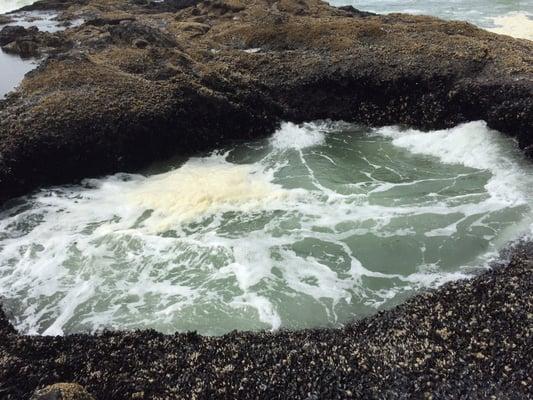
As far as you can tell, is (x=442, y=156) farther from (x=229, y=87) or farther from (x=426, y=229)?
(x=229, y=87)

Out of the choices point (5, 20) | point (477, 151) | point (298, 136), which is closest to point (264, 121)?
point (298, 136)

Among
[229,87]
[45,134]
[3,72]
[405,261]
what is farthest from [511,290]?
[3,72]

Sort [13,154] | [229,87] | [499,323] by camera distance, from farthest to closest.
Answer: [229,87], [13,154], [499,323]

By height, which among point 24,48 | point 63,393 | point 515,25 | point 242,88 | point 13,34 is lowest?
point 63,393

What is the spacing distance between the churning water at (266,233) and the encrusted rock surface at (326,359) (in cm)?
113

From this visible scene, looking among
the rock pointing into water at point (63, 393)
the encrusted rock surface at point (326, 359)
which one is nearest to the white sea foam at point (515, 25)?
the encrusted rock surface at point (326, 359)

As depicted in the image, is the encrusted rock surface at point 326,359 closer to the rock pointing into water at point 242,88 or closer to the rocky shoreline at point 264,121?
the rocky shoreline at point 264,121

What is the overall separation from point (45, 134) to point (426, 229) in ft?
40.0

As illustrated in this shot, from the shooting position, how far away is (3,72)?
2264 centimetres

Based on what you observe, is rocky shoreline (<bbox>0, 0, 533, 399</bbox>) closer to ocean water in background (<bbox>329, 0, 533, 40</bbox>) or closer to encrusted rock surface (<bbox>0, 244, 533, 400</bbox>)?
encrusted rock surface (<bbox>0, 244, 533, 400</bbox>)

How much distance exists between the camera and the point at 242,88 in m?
19.5

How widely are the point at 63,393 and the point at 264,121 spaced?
13153 millimetres

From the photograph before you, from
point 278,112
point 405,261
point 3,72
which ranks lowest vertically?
point 405,261

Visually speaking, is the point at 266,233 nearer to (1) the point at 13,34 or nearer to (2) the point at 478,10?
(1) the point at 13,34
